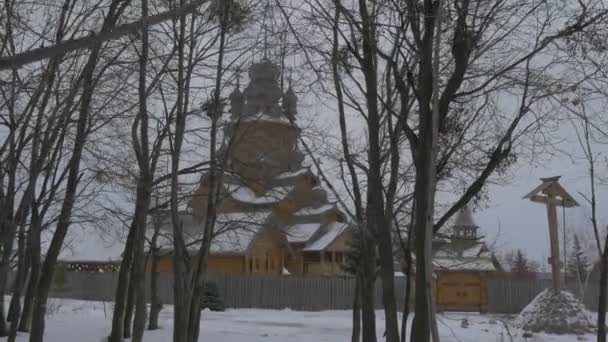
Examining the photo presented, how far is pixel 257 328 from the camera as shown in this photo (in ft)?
76.9

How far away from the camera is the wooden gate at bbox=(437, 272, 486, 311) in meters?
37.8

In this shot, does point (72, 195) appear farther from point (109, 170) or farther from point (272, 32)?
point (272, 32)

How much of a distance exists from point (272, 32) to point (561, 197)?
72.1 feet

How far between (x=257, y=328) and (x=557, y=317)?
10.5 m

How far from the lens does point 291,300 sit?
118ft

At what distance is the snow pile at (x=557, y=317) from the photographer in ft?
78.9

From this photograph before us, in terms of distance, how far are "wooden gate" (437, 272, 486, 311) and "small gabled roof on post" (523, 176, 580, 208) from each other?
38.1 ft

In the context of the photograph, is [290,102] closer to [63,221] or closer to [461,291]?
[63,221]

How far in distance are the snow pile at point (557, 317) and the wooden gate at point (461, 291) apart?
12316 millimetres

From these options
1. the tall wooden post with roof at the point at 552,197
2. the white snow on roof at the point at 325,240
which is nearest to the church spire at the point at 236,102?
the tall wooden post with roof at the point at 552,197

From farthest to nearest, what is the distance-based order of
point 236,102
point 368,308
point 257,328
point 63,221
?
point 257,328, point 236,102, point 63,221, point 368,308

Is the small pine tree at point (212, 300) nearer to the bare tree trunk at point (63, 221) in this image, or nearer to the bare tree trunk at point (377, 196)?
the bare tree trunk at point (63, 221)

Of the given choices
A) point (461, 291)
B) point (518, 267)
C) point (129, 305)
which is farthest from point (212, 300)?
point (518, 267)

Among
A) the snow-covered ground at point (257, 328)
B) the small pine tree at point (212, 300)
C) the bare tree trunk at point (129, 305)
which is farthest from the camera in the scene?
the small pine tree at point (212, 300)
